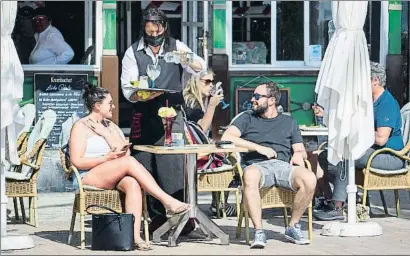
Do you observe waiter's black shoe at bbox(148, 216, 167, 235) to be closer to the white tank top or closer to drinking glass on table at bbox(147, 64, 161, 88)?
the white tank top

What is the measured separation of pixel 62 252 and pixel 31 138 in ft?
8.21

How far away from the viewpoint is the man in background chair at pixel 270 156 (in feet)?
30.7

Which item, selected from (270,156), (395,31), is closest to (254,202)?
(270,156)

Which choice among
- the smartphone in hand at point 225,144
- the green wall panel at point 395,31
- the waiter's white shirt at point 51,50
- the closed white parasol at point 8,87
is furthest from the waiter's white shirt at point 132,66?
the green wall panel at point 395,31

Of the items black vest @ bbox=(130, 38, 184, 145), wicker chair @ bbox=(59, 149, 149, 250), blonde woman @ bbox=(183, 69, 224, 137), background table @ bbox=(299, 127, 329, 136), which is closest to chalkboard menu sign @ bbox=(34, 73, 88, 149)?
blonde woman @ bbox=(183, 69, 224, 137)

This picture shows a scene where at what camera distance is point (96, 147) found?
31.8 feet

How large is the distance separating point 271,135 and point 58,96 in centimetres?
472

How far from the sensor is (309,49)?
14953 millimetres

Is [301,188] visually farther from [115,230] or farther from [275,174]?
[115,230]

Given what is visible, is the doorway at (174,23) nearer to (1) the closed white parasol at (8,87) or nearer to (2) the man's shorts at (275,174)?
(2) the man's shorts at (275,174)

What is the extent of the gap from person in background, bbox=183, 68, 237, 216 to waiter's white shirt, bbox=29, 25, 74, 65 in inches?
123

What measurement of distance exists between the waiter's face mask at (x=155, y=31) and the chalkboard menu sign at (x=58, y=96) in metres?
4.13

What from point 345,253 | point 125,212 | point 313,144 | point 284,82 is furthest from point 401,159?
point 284,82

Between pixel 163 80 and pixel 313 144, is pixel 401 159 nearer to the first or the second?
pixel 313 144
